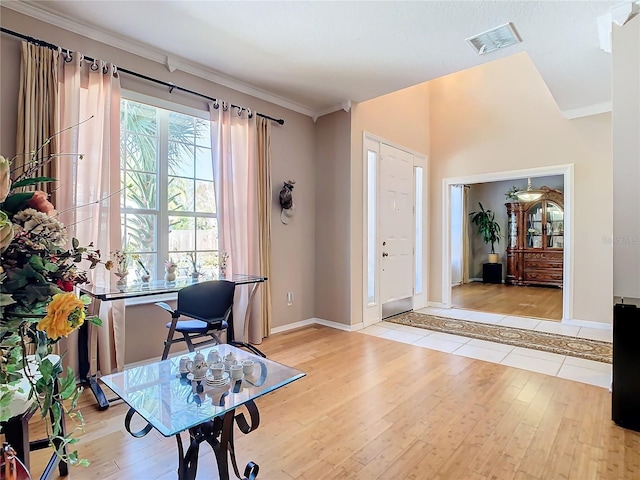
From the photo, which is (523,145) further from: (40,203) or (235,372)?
(40,203)

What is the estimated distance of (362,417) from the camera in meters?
2.23

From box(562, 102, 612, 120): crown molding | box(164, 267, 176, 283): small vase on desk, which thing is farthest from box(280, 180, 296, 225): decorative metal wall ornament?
box(562, 102, 612, 120): crown molding

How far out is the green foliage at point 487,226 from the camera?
863cm

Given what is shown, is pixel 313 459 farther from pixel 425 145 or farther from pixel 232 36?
pixel 425 145

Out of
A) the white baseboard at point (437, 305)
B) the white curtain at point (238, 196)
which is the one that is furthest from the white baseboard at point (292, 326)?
the white baseboard at point (437, 305)

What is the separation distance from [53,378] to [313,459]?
1519mm

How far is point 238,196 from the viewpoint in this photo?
3568mm

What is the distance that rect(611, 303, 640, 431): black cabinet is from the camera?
211 cm

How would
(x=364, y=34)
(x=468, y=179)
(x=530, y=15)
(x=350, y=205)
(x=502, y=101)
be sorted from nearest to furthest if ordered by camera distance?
(x=530, y=15) < (x=364, y=34) < (x=350, y=205) < (x=502, y=101) < (x=468, y=179)

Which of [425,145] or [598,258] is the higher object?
[425,145]

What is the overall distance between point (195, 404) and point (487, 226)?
868cm

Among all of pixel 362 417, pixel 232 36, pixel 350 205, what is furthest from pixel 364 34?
pixel 362 417

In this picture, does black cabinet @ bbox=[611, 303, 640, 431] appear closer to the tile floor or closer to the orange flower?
the tile floor

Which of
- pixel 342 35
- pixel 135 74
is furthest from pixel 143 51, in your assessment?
pixel 342 35
